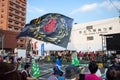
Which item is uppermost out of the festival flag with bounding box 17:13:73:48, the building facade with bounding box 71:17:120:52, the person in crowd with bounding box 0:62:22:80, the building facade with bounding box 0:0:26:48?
the building facade with bounding box 0:0:26:48

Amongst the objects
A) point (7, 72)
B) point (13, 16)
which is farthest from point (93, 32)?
point (7, 72)

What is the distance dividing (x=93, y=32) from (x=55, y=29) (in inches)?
1730

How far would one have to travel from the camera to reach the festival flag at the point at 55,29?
6137mm

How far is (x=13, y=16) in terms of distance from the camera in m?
79.2

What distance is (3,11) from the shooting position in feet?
249

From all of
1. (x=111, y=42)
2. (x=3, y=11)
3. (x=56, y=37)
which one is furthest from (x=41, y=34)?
(x=3, y=11)

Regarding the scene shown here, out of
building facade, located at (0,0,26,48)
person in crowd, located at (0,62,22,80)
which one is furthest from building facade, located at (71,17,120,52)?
person in crowd, located at (0,62,22,80)

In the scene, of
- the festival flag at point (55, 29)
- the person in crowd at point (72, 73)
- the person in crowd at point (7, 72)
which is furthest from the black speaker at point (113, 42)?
the person in crowd at point (7, 72)

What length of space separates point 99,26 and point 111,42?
22.3 metres

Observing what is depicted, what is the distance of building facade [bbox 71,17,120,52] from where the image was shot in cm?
4572

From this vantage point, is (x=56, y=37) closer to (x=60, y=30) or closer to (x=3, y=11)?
(x=60, y=30)

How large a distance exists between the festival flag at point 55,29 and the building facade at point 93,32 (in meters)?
38.6

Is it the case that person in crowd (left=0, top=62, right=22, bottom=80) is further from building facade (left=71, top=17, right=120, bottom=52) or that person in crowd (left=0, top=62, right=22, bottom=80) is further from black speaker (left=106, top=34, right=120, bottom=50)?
building facade (left=71, top=17, right=120, bottom=52)

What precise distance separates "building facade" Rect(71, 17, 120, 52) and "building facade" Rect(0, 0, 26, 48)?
26061mm
